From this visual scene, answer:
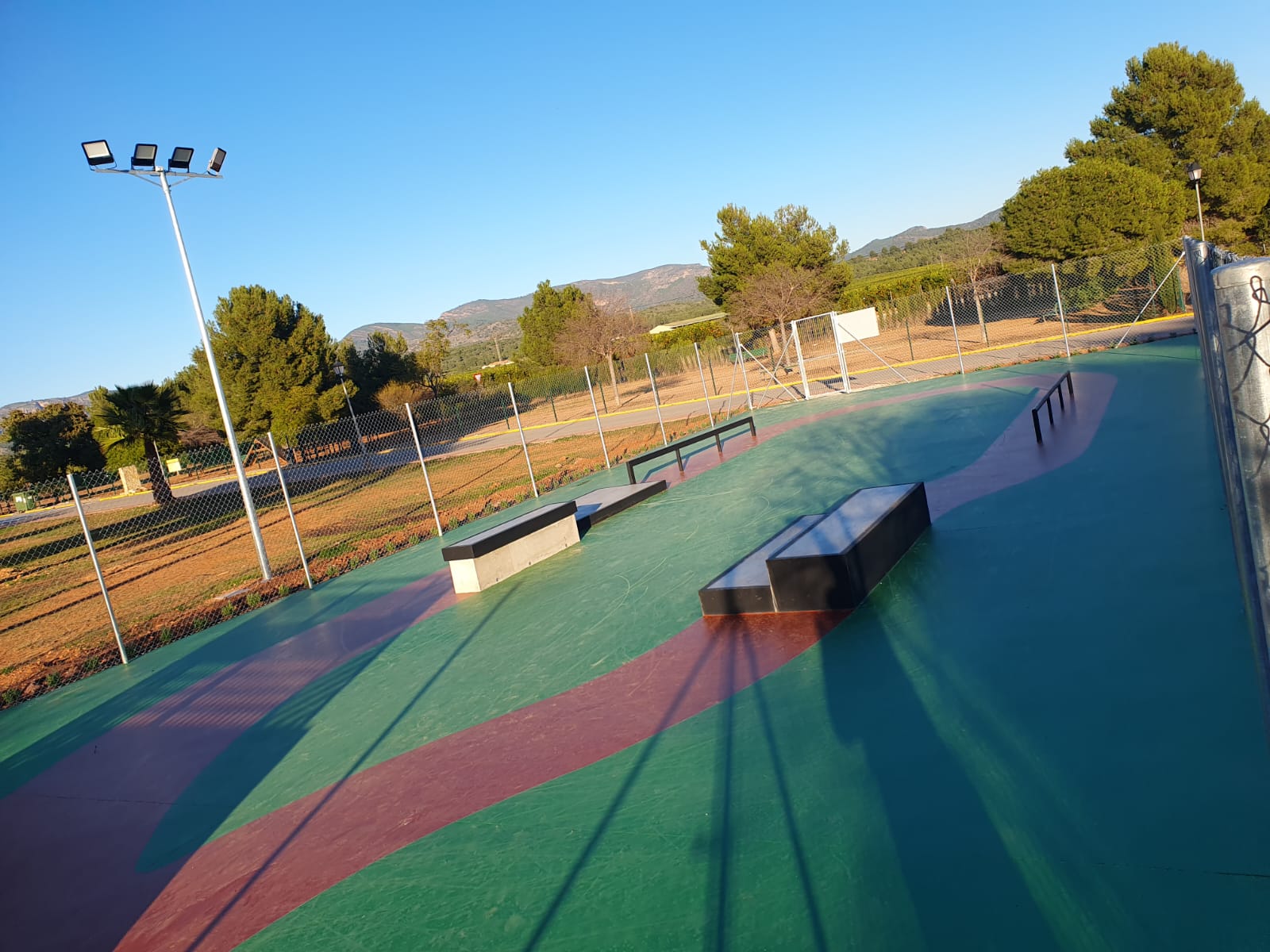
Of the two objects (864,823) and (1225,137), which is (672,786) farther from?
(1225,137)

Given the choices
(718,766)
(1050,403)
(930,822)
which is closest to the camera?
(930,822)

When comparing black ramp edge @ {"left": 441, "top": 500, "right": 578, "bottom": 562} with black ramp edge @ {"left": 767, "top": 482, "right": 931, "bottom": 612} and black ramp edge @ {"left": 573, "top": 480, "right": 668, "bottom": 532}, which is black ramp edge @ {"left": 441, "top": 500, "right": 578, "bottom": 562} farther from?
black ramp edge @ {"left": 767, "top": 482, "right": 931, "bottom": 612}

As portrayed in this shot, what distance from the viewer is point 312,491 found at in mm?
30391

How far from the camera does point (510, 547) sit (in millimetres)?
11344

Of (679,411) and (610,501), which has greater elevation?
(679,411)

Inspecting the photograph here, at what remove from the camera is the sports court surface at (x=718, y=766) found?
3547 millimetres

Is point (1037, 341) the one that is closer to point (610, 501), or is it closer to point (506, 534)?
point (610, 501)

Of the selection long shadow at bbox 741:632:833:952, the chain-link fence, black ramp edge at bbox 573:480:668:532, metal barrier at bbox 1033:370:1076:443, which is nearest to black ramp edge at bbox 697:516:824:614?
long shadow at bbox 741:632:833:952

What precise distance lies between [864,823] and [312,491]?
96.7 ft

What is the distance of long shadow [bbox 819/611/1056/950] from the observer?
3232 millimetres

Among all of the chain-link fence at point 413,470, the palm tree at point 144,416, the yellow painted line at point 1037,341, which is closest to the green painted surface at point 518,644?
the chain-link fence at point 413,470

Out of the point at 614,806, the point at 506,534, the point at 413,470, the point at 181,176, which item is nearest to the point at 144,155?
the point at 181,176

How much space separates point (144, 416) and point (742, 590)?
27.0 m

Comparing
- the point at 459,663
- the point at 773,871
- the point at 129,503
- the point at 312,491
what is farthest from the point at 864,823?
the point at 129,503
